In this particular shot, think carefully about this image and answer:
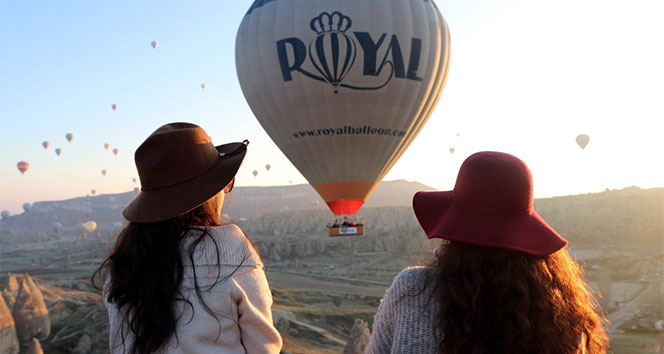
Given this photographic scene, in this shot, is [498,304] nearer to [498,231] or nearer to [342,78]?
[498,231]

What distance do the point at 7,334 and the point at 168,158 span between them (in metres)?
16.1

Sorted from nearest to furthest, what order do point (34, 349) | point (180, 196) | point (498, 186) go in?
point (498, 186) → point (180, 196) → point (34, 349)

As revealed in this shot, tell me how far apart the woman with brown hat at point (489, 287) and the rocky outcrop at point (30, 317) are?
17643 millimetres

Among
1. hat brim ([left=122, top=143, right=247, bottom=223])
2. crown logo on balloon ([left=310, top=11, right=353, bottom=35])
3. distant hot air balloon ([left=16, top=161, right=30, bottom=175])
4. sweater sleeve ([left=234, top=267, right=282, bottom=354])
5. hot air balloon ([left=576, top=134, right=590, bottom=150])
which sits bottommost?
distant hot air balloon ([left=16, top=161, right=30, bottom=175])

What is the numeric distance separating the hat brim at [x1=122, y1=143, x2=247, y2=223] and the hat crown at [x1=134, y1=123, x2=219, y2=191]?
0.03 m

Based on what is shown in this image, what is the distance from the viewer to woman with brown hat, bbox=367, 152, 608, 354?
163 centimetres

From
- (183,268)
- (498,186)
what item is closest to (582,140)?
(498,186)

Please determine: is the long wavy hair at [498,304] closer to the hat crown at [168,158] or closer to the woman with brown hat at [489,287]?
the woman with brown hat at [489,287]

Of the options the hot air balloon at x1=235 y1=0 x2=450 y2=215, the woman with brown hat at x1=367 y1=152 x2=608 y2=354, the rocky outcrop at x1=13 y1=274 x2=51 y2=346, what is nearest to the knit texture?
the woman with brown hat at x1=367 y1=152 x2=608 y2=354

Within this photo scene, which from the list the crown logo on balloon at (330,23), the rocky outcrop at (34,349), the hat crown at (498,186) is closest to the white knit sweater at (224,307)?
the hat crown at (498,186)

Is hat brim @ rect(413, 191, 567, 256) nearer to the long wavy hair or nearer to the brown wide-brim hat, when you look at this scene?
the long wavy hair

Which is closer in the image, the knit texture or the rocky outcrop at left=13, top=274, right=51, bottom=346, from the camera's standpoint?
the knit texture

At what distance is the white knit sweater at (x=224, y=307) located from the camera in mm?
1897

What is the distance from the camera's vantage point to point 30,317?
16438 millimetres
